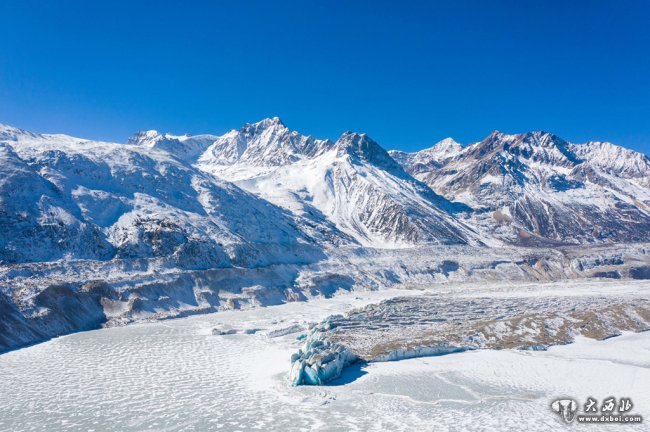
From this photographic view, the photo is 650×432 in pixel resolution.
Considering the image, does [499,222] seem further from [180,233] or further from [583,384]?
[583,384]

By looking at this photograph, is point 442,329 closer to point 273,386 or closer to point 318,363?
point 318,363

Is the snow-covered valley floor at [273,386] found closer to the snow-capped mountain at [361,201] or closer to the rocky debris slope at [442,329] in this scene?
the rocky debris slope at [442,329]

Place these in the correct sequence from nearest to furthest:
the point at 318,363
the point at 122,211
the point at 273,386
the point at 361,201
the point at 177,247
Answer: the point at 273,386
the point at 318,363
the point at 177,247
the point at 122,211
the point at 361,201

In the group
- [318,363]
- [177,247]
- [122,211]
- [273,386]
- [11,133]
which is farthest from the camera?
[11,133]

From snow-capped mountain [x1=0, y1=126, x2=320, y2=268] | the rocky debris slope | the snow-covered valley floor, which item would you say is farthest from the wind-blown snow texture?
the rocky debris slope

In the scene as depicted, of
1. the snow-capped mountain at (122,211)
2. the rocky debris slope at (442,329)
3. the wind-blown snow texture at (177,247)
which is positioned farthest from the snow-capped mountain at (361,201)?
the rocky debris slope at (442,329)

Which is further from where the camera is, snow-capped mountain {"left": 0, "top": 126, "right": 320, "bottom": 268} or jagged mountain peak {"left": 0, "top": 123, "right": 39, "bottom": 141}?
jagged mountain peak {"left": 0, "top": 123, "right": 39, "bottom": 141}

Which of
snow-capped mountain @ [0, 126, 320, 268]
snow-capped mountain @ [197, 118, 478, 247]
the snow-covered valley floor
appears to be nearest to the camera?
the snow-covered valley floor

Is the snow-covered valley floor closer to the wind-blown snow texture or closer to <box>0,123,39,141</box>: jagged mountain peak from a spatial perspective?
the wind-blown snow texture

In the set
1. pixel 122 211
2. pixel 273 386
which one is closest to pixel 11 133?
pixel 122 211

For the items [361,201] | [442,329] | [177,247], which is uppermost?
[361,201]
